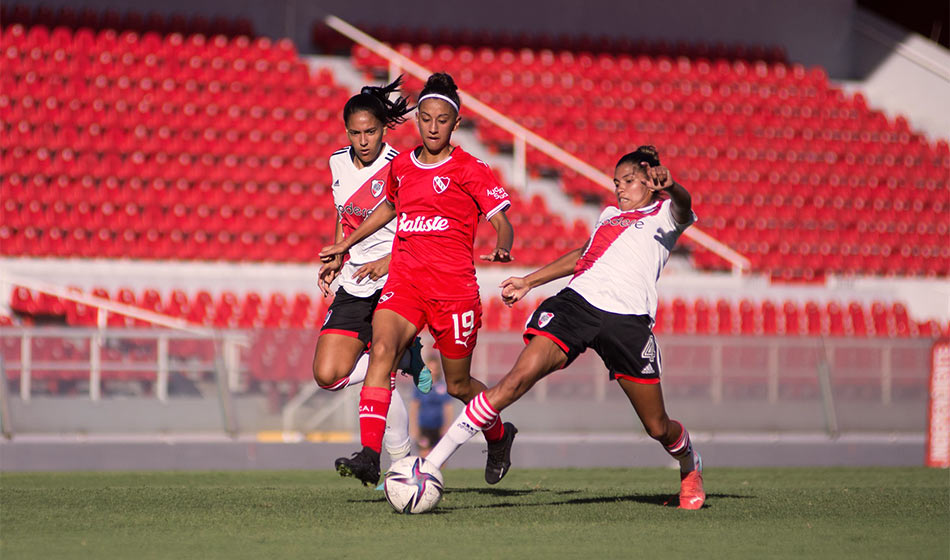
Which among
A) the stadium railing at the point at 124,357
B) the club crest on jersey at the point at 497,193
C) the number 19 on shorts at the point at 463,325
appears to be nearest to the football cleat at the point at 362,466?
the number 19 on shorts at the point at 463,325

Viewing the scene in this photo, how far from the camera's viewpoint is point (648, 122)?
22234 millimetres

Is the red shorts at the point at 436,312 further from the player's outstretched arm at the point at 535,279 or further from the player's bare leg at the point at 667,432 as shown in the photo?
the player's bare leg at the point at 667,432

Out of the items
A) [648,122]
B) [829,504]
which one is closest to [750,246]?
[648,122]

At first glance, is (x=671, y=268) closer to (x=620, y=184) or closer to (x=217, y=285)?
(x=217, y=285)

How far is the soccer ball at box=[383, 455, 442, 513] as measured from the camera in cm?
571

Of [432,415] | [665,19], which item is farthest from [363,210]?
[665,19]

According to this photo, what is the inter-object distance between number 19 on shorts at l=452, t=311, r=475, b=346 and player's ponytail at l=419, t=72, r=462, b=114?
1.05m

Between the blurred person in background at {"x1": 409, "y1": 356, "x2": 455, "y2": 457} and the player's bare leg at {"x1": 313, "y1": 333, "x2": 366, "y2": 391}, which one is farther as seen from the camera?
the blurred person in background at {"x1": 409, "y1": 356, "x2": 455, "y2": 457}

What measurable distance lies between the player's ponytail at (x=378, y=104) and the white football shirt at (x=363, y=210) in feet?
0.79

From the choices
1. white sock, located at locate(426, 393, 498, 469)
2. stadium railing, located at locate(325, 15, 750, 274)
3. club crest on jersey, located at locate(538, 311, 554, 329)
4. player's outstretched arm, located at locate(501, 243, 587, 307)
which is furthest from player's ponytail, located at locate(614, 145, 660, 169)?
stadium railing, located at locate(325, 15, 750, 274)

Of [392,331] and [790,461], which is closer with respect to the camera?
[392,331]

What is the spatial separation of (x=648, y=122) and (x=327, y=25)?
6599 mm

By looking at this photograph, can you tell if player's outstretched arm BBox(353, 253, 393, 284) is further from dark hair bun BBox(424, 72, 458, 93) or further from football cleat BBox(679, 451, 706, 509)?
football cleat BBox(679, 451, 706, 509)

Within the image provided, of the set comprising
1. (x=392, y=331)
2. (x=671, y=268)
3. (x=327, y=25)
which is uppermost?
(x=327, y=25)
